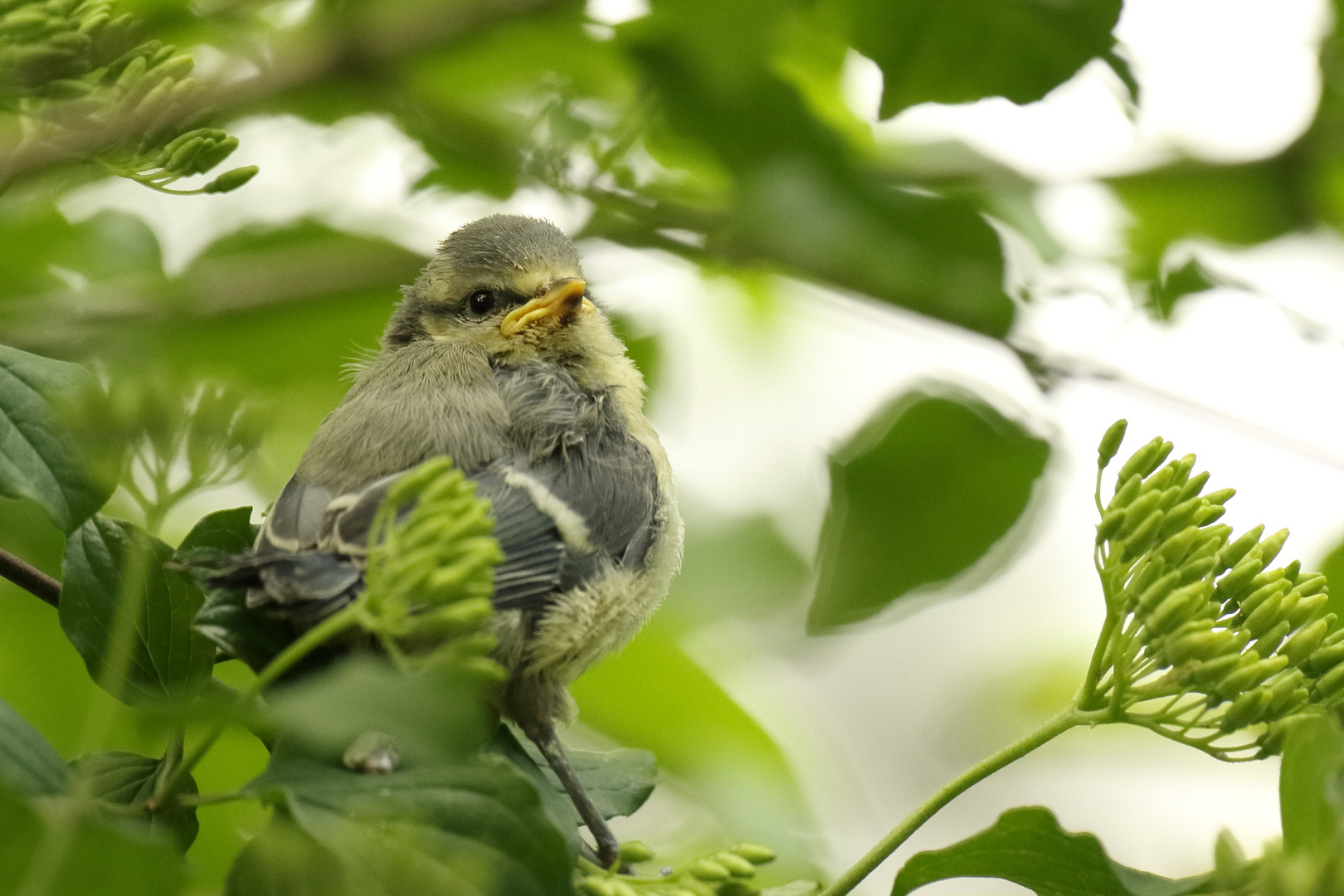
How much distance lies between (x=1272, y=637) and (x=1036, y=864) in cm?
20

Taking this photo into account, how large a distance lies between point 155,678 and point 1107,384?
1077 millimetres

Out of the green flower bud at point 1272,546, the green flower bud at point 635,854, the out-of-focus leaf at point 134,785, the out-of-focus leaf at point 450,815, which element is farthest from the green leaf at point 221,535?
the green flower bud at point 1272,546

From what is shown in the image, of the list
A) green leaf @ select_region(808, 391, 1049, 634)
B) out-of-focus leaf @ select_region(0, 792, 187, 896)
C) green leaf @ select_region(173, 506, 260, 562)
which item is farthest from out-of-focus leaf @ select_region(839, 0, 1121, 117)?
out-of-focus leaf @ select_region(0, 792, 187, 896)

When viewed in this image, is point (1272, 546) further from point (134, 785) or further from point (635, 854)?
point (134, 785)

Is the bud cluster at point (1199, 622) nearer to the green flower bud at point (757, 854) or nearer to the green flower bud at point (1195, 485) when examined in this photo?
the green flower bud at point (1195, 485)

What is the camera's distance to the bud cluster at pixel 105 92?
773 millimetres

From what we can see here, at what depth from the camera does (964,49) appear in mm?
1239

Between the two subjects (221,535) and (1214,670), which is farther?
(221,535)

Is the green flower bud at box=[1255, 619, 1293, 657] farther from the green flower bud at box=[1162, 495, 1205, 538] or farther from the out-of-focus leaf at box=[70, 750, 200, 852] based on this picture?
the out-of-focus leaf at box=[70, 750, 200, 852]

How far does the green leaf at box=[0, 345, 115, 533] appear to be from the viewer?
2.61 feet

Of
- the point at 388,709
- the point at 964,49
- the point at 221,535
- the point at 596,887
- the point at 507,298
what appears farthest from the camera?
the point at 507,298

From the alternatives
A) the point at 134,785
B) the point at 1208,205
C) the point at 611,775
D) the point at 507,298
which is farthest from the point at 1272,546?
the point at 1208,205

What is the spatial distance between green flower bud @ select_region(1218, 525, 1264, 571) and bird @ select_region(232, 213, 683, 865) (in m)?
0.46

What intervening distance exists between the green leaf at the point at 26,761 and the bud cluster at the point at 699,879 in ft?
0.98
